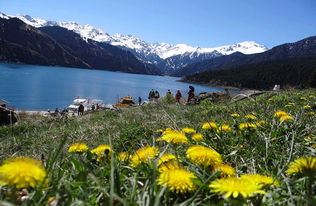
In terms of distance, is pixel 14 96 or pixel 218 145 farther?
pixel 14 96

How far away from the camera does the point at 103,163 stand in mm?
1556

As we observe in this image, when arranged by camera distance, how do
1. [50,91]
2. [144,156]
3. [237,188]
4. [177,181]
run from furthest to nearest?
[50,91], [144,156], [177,181], [237,188]

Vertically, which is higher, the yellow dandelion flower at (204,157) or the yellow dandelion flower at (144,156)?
the yellow dandelion flower at (204,157)

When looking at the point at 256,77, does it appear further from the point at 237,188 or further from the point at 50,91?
the point at 237,188

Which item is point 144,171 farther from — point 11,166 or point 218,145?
point 218,145

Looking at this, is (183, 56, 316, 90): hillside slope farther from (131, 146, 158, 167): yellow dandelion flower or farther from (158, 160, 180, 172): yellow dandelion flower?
(158, 160, 180, 172): yellow dandelion flower

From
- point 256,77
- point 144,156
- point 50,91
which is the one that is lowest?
point 50,91

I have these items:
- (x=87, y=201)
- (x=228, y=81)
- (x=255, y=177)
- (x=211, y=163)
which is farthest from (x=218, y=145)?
(x=228, y=81)

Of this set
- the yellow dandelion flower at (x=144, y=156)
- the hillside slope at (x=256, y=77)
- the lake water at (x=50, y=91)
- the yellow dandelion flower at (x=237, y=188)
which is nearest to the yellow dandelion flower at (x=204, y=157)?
the yellow dandelion flower at (x=144, y=156)

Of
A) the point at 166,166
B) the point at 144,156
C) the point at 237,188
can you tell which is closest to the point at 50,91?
the point at 144,156

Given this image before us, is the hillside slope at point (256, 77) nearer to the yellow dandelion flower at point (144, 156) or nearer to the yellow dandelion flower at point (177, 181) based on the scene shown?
the yellow dandelion flower at point (144, 156)

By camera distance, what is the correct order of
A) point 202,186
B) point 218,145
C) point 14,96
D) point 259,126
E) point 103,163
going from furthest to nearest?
1. point 14,96
2. point 259,126
3. point 218,145
4. point 103,163
5. point 202,186

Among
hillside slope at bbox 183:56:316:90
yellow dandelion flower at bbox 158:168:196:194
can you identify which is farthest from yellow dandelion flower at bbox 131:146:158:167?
hillside slope at bbox 183:56:316:90

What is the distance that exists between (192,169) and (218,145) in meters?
1.11
